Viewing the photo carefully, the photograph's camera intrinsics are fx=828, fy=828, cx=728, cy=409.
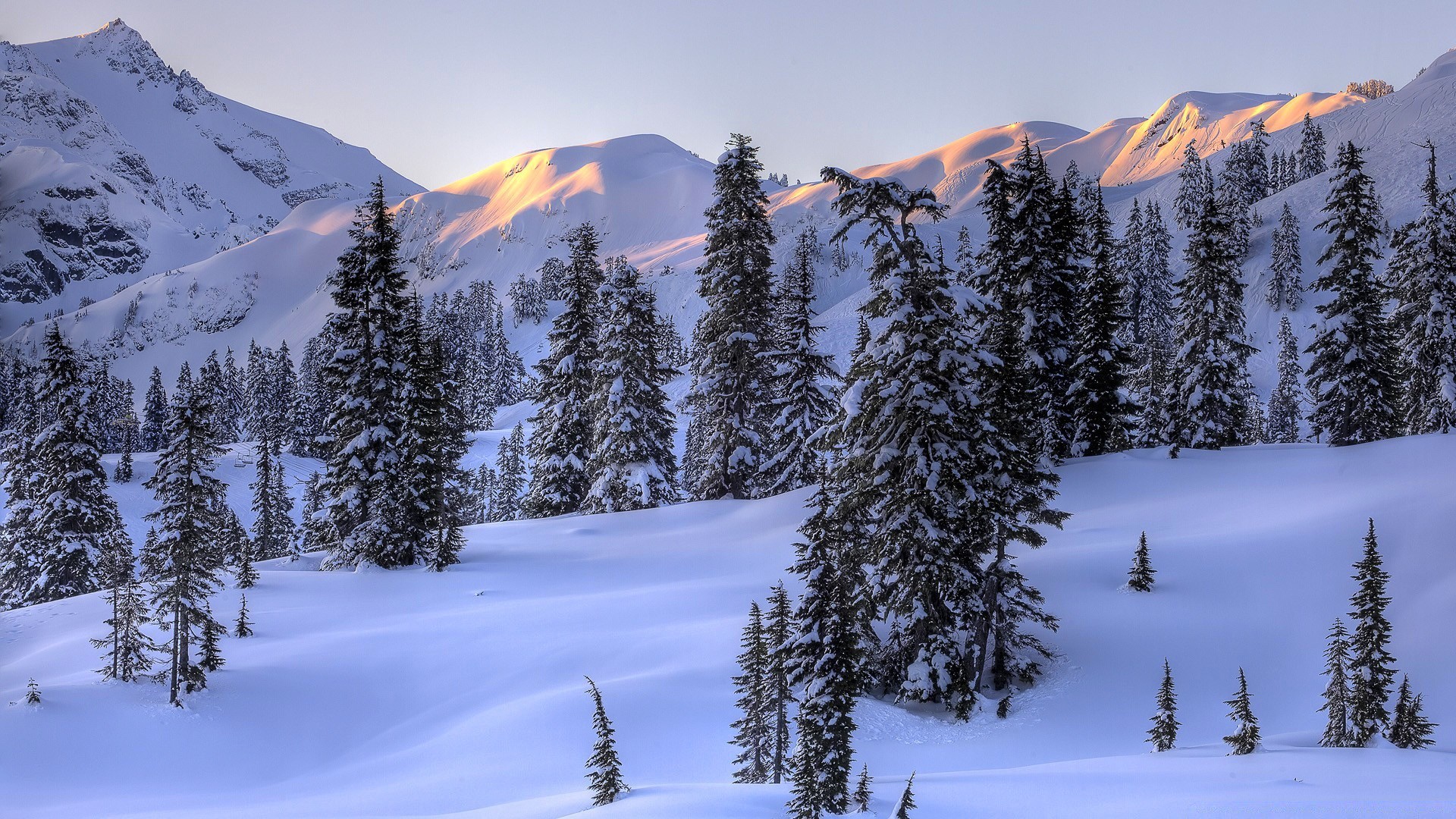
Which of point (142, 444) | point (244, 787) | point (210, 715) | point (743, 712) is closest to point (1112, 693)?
point (743, 712)

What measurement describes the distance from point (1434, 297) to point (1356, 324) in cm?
342

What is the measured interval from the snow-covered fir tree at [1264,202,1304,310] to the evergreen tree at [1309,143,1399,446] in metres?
68.3

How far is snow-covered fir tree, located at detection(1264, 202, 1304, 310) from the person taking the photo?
92750 mm

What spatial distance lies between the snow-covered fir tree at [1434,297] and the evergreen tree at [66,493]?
55.3 metres

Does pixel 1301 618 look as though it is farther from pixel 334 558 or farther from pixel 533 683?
pixel 334 558

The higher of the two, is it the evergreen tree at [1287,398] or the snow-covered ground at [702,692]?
the evergreen tree at [1287,398]

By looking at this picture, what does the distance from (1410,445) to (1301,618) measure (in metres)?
14.8

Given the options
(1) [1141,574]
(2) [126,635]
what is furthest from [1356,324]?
(2) [126,635]

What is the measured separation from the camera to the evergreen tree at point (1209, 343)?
3456cm

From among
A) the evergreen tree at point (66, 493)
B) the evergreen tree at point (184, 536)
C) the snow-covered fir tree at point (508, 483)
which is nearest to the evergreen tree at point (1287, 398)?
the snow-covered fir tree at point (508, 483)

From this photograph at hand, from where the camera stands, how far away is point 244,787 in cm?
1677

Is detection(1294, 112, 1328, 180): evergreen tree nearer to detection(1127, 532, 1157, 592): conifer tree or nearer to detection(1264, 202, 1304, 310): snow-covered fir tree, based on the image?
detection(1264, 202, 1304, 310): snow-covered fir tree

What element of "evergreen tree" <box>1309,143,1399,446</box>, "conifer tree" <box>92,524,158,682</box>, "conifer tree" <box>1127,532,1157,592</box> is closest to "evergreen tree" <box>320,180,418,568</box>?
"conifer tree" <box>92,524,158,682</box>

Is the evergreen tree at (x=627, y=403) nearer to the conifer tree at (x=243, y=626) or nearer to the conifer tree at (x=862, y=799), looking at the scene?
the conifer tree at (x=243, y=626)
